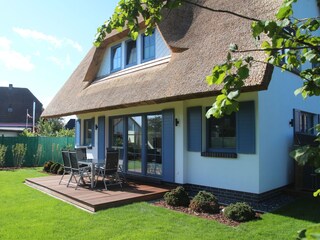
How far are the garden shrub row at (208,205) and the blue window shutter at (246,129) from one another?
147 centimetres

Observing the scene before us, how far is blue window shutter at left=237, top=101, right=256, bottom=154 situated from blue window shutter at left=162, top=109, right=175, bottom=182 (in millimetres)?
2225

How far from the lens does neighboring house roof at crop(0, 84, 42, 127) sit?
141 ft

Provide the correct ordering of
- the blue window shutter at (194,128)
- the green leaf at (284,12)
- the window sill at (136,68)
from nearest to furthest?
the green leaf at (284,12) → the blue window shutter at (194,128) → the window sill at (136,68)

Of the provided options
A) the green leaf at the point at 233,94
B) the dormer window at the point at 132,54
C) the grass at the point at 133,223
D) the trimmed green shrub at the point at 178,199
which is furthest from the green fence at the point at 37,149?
the green leaf at the point at 233,94

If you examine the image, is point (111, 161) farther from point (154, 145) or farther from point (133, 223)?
point (133, 223)

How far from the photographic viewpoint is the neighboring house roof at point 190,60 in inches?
296

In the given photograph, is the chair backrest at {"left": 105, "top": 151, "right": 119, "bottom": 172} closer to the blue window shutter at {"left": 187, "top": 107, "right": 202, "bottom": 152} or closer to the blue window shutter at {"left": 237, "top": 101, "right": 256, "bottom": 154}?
the blue window shutter at {"left": 187, "top": 107, "right": 202, "bottom": 152}

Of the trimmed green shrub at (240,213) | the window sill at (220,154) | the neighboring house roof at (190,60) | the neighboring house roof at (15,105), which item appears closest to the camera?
the trimmed green shrub at (240,213)

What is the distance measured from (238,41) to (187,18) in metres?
3.07

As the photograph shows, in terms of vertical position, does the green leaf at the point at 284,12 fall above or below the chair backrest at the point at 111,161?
above

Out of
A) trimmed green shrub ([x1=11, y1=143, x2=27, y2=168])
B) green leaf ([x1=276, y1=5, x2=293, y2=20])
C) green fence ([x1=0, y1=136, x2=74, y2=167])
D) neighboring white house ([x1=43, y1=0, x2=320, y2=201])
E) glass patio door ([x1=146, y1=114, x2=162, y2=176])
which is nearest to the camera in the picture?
green leaf ([x1=276, y1=5, x2=293, y2=20])

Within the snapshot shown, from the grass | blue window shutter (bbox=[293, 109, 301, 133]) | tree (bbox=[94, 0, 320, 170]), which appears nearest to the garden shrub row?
the grass

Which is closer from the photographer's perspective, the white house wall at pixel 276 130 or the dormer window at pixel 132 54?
the white house wall at pixel 276 130

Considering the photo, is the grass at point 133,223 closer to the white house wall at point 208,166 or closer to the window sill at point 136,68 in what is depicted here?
the white house wall at point 208,166
